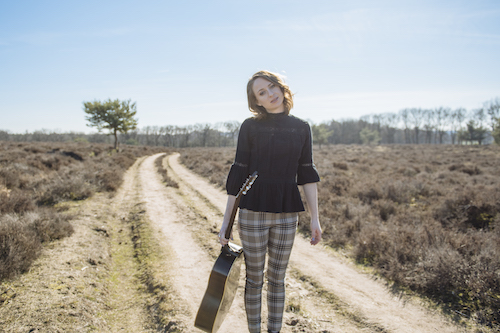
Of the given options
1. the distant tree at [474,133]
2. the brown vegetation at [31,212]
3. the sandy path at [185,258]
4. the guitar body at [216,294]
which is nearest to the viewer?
the guitar body at [216,294]

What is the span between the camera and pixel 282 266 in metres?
1.91

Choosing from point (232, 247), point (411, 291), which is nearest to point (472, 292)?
point (411, 291)

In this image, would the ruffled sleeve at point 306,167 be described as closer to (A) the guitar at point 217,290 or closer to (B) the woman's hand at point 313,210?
(B) the woman's hand at point 313,210

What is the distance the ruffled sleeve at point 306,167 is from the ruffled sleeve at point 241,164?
43 centimetres

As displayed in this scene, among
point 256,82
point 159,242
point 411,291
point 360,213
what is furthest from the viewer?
point 360,213

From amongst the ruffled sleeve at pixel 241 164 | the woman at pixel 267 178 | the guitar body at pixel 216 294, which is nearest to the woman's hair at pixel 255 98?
the woman at pixel 267 178

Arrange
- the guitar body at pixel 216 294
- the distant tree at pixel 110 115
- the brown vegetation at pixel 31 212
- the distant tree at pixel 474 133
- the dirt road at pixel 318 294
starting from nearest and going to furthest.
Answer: the guitar body at pixel 216 294 → the dirt road at pixel 318 294 → the brown vegetation at pixel 31 212 → the distant tree at pixel 110 115 → the distant tree at pixel 474 133

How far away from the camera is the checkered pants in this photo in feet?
5.89

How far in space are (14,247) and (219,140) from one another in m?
85.8

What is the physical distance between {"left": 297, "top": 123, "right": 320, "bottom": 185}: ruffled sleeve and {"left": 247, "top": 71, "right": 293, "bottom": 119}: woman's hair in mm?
242

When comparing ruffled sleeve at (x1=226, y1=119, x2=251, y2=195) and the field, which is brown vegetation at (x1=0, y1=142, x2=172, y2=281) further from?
ruffled sleeve at (x1=226, y1=119, x2=251, y2=195)

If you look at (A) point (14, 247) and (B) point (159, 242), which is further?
(B) point (159, 242)

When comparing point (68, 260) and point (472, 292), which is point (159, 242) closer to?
point (68, 260)

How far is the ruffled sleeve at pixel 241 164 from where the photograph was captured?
1800mm
